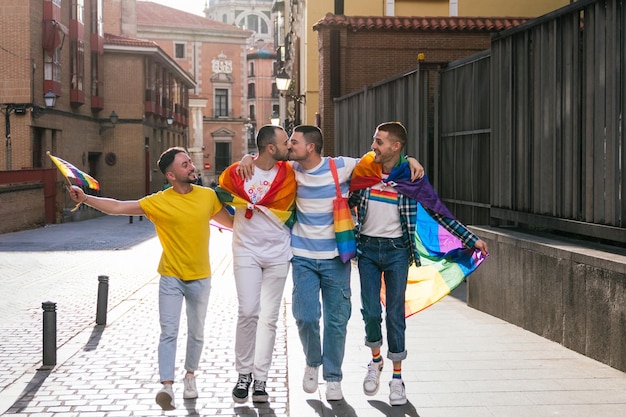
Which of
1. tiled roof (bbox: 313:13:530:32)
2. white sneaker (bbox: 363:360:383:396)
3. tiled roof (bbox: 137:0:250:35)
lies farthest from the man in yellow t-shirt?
tiled roof (bbox: 137:0:250:35)

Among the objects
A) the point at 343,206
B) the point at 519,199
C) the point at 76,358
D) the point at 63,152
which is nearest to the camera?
the point at 343,206

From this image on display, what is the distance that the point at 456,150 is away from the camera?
12086 millimetres

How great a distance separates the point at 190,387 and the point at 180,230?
112 centimetres

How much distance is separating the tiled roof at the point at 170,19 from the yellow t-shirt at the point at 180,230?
2983 inches

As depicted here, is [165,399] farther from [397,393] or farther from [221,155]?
[221,155]

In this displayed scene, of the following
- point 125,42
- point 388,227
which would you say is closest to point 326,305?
point 388,227

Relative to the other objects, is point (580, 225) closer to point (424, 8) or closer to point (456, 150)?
point (456, 150)

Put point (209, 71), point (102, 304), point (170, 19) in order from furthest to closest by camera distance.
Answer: point (209, 71), point (170, 19), point (102, 304)

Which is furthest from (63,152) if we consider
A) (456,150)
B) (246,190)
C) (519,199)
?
(246,190)

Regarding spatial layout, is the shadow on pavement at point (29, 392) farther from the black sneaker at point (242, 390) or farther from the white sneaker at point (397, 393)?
the white sneaker at point (397, 393)

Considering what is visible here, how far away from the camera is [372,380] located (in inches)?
233

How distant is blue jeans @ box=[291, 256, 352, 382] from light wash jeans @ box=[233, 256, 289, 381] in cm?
15

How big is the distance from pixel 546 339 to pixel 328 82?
15.3 meters

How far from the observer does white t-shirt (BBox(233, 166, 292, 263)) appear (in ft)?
19.2
